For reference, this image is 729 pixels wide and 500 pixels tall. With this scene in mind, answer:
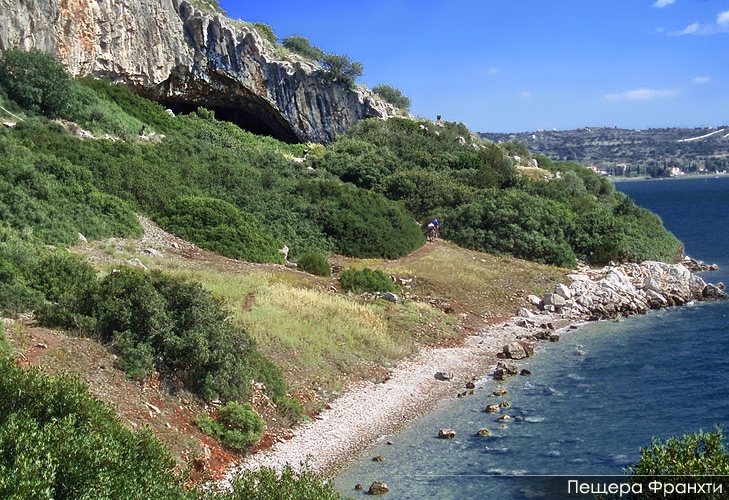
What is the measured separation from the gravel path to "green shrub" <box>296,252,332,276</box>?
7294 millimetres

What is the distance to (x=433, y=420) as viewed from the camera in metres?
17.7

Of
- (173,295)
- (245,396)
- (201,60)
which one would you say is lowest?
(245,396)

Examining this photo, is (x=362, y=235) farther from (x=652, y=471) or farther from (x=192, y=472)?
(x=652, y=471)

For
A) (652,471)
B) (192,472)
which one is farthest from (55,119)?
(652,471)

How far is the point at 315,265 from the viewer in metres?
29.3

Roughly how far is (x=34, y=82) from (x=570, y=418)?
109ft

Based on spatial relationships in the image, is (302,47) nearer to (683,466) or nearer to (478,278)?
(478,278)

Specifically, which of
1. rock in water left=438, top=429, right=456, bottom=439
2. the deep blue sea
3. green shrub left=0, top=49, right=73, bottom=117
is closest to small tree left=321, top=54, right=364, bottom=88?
green shrub left=0, top=49, right=73, bottom=117

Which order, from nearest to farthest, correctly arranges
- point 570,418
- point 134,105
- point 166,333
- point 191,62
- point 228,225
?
1. point 166,333
2. point 570,418
3. point 228,225
4. point 134,105
5. point 191,62

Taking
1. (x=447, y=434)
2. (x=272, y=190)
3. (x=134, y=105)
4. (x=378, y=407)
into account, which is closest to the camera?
(x=447, y=434)

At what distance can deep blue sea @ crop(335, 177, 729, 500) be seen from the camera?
1434cm

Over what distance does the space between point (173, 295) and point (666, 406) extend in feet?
43.8

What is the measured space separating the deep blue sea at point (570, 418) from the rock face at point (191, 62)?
34359 mm

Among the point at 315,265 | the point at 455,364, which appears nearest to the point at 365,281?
the point at 315,265
